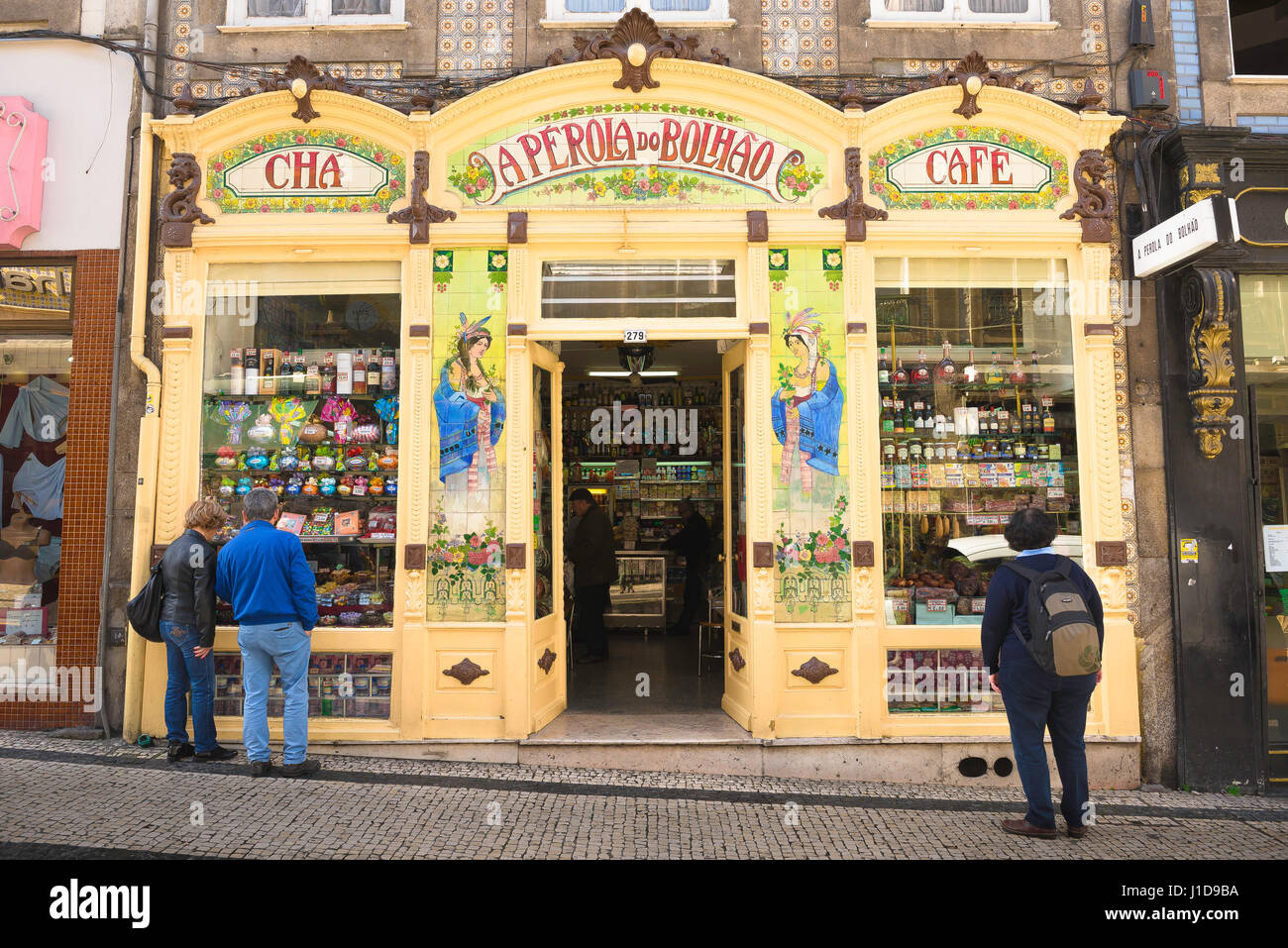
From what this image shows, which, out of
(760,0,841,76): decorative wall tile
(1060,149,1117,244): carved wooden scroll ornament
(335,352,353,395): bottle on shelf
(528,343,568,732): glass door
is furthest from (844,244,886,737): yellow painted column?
(335,352,353,395): bottle on shelf

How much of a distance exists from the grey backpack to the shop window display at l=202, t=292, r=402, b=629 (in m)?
4.53

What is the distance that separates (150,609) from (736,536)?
4438 mm

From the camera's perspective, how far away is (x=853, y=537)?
20.7 ft

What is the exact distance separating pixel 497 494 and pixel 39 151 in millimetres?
4620

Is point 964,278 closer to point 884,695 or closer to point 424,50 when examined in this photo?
point 884,695

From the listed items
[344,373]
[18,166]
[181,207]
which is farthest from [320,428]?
[18,166]

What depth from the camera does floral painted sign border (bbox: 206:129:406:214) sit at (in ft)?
21.7

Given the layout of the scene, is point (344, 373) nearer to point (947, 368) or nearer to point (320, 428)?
point (320, 428)

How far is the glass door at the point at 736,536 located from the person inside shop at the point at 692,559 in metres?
3.54

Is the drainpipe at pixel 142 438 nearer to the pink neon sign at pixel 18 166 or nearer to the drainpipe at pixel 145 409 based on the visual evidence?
the drainpipe at pixel 145 409

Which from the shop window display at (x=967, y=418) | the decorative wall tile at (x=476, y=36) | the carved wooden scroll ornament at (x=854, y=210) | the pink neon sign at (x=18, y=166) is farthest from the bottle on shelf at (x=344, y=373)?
the shop window display at (x=967, y=418)

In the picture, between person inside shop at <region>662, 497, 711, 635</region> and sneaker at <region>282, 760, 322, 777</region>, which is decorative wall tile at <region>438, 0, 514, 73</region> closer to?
sneaker at <region>282, 760, 322, 777</region>

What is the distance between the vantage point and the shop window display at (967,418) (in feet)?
21.4

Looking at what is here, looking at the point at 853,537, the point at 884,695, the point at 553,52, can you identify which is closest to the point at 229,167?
the point at 553,52
